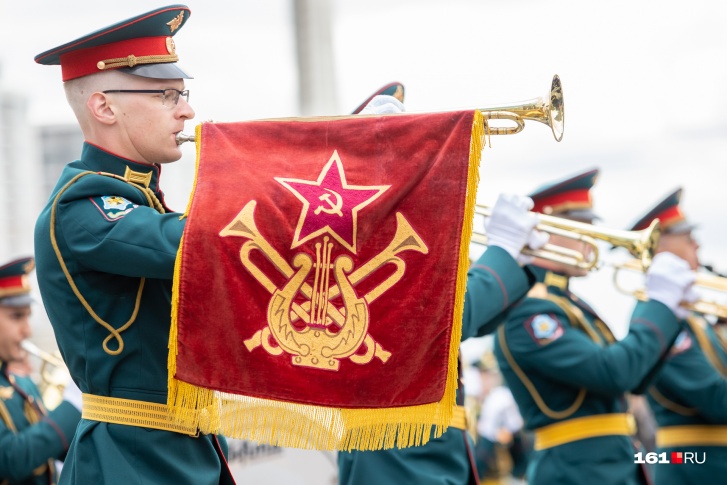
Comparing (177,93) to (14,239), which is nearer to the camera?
(177,93)

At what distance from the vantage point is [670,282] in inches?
235

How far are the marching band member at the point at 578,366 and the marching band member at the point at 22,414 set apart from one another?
98.4 inches

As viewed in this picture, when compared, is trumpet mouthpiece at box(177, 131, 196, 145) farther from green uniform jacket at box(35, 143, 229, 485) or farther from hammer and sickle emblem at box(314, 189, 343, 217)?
hammer and sickle emblem at box(314, 189, 343, 217)

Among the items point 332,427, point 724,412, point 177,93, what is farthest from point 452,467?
point 724,412

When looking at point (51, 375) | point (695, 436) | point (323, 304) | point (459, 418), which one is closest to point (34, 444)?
point (51, 375)

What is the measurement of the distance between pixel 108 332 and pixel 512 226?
6.42 feet

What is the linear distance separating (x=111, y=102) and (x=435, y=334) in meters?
1.29

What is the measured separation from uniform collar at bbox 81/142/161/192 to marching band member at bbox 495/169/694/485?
9.34 feet

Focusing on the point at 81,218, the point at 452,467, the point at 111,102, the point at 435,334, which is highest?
the point at 111,102

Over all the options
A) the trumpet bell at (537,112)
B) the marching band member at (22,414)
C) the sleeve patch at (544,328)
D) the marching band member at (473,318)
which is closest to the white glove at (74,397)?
the marching band member at (22,414)

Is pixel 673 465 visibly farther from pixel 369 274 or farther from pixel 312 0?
pixel 312 0

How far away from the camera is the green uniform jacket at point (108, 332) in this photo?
3242mm

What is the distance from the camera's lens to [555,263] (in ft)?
19.2

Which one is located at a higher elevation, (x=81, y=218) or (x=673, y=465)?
(x=81, y=218)
